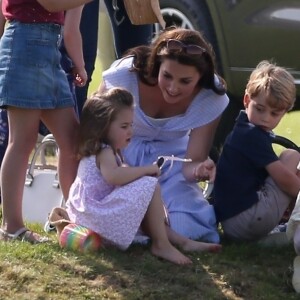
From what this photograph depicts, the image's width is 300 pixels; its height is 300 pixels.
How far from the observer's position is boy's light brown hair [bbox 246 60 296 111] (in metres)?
4.64

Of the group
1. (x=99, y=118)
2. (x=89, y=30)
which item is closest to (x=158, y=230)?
(x=99, y=118)

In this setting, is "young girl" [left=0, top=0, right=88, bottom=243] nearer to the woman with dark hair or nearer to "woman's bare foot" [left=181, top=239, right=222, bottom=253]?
the woman with dark hair

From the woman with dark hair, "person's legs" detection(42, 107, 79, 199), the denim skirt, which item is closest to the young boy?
the woman with dark hair

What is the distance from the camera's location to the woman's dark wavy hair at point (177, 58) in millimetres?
4715

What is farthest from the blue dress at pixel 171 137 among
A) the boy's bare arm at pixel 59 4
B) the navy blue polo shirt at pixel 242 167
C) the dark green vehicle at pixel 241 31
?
the dark green vehicle at pixel 241 31

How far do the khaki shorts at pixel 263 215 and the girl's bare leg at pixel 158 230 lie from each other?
0.46 metres

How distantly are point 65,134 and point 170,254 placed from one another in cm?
72

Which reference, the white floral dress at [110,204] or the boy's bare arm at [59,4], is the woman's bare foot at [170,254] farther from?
the boy's bare arm at [59,4]

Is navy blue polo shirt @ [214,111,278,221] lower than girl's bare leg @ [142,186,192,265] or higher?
higher

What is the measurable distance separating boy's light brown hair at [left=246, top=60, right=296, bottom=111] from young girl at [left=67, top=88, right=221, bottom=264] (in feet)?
1.91

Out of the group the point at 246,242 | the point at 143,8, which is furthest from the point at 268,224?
the point at 143,8

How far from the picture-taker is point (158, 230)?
4.41m

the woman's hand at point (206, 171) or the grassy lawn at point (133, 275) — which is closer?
the grassy lawn at point (133, 275)

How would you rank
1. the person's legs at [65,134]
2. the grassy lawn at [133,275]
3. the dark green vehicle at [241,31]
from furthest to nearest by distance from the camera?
the dark green vehicle at [241,31]
the person's legs at [65,134]
the grassy lawn at [133,275]
